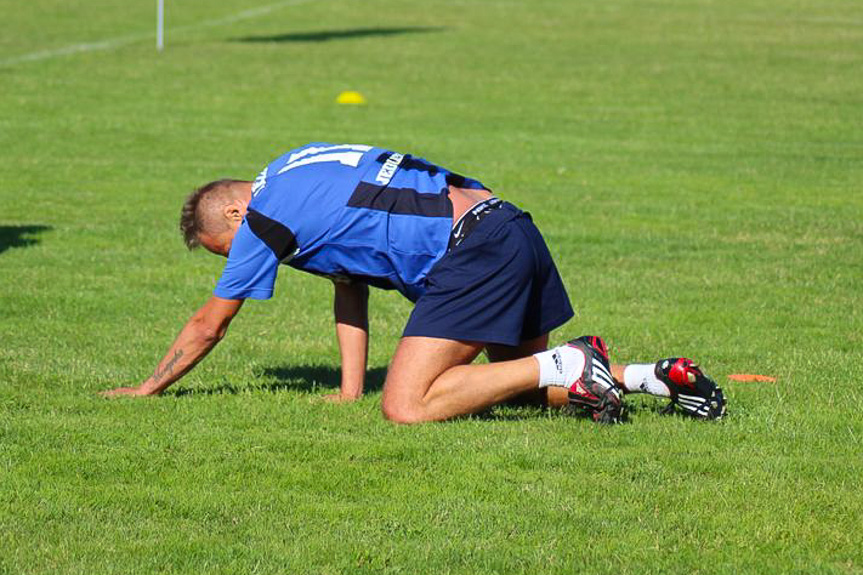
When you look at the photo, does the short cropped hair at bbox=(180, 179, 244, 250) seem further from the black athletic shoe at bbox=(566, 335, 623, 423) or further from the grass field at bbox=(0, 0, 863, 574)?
the black athletic shoe at bbox=(566, 335, 623, 423)

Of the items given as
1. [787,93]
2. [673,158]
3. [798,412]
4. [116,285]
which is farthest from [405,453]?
[787,93]

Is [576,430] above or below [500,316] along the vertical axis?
below

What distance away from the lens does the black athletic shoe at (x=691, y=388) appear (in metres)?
6.41

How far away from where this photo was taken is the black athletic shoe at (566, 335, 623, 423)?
6.41 m

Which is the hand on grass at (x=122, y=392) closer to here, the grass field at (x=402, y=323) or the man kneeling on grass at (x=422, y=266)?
the grass field at (x=402, y=323)

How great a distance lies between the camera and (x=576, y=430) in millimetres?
6410

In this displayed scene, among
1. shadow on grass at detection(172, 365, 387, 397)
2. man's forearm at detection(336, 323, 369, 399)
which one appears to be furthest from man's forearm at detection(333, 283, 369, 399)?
shadow on grass at detection(172, 365, 387, 397)

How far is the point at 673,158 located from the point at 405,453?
1138 cm

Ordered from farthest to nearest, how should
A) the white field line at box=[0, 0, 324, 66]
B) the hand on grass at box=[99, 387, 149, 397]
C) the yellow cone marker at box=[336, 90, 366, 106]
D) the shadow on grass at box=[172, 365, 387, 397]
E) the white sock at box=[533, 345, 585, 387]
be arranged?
the white field line at box=[0, 0, 324, 66]
the yellow cone marker at box=[336, 90, 366, 106]
the shadow on grass at box=[172, 365, 387, 397]
the hand on grass at box=[99, 387, 149, 397]
the white sock at box=[533, 345, 585, 387]

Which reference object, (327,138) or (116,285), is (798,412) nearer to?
(116,285)

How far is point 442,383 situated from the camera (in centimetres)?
644

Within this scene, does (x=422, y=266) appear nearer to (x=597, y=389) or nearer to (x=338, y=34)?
(x=597, y=389)

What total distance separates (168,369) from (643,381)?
7.12 ft

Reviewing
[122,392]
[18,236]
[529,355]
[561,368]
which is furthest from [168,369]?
[18,236]
